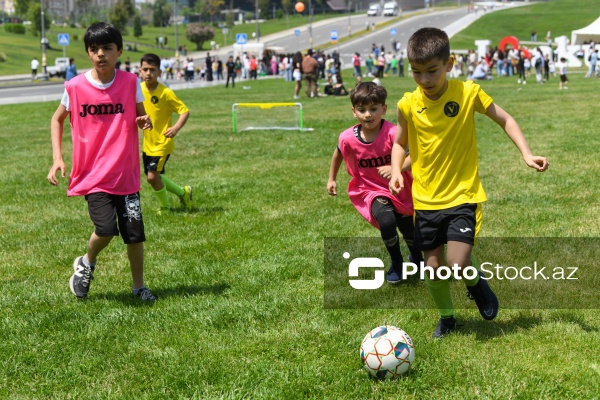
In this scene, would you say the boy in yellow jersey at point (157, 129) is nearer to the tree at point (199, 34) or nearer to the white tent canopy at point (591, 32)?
the white tent canopy at point (591, 32)

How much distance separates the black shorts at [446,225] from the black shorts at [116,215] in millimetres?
2297

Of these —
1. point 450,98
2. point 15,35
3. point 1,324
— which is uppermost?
point 15,35

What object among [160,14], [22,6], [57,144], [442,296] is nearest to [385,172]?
[442,296]

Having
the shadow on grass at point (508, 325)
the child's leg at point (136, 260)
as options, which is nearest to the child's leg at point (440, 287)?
the shadow on grass at point (508, 325)

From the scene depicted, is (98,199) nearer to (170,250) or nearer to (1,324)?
(1,324)

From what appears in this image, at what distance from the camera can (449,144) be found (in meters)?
5.06

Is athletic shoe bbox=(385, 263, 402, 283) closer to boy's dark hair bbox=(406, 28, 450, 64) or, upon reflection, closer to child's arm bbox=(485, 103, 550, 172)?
child's arm bbox=(485, 103, 550, 172)

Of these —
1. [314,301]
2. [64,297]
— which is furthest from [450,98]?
[64,297]

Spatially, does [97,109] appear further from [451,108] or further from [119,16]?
[119,16]

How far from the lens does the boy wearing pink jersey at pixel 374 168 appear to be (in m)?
6.26

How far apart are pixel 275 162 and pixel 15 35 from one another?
287ft

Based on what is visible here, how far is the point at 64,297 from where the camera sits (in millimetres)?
6434

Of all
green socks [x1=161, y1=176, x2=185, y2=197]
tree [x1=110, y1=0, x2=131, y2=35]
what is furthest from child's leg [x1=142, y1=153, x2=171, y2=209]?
tree [x1=110, y1=0, x2=131, y2=35]

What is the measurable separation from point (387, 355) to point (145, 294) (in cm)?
259
